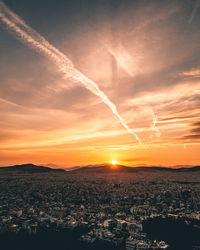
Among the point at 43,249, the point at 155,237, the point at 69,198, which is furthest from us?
the point at 69,198

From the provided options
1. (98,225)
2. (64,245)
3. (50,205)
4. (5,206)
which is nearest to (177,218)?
(98,225)

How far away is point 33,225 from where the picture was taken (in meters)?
7.61

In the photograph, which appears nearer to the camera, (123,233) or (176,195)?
(123,233)

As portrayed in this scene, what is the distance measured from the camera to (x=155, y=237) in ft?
22.2

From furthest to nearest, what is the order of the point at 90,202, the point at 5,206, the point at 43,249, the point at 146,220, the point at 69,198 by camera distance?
the point at 69,198, the point at 90,202, the point at 5,206, the point at 146,220, the point at 43,249

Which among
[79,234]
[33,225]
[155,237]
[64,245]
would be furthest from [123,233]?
[33,225]

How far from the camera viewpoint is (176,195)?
14273mm

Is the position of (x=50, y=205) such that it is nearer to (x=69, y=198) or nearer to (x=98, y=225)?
(x=69, y=198)

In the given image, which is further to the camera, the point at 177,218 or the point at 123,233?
the point at 177,218

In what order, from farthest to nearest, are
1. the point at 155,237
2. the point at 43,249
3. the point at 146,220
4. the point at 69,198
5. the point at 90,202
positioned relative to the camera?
the point at 69,198 → the point at 90,202 → the point at 146,220 → the point at 155,237 → the point at 43,249

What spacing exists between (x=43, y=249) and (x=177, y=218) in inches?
243

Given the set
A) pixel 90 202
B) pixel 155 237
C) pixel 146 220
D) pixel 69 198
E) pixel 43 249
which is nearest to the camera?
pixel 43 249

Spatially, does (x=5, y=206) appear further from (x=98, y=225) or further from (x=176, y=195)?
(x=176, y=195)

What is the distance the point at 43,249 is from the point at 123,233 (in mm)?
2952
